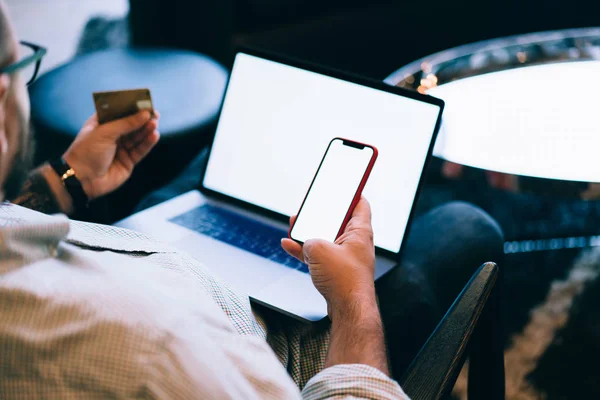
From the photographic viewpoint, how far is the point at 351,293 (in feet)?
2.50

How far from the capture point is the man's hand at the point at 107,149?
1087 millimetres

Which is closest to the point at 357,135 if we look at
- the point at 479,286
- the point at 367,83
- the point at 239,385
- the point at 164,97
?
the point at 367,83

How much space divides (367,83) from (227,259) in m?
0.40

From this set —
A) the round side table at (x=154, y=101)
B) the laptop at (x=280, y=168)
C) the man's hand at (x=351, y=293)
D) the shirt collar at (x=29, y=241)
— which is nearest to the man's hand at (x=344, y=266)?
the man's hand at (x=351, y=293)

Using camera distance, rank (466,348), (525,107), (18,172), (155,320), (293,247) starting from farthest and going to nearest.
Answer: (525,107)
(293,247)
(466,348)
(18,172)
(155,320)

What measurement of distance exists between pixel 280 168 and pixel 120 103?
32cm

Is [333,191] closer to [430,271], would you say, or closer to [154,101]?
[430,271]

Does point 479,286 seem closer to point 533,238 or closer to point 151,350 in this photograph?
point 151,350

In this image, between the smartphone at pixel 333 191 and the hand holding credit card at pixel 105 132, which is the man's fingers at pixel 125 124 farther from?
the smartphone at pixel 333 191

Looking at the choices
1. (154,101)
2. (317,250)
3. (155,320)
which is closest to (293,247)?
(317,250)

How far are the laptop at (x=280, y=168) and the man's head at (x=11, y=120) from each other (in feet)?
1.31

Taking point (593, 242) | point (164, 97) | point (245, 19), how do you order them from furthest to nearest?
point (245, 19)
point (593, 242)
point (164, 97)

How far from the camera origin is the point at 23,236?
1.83ft

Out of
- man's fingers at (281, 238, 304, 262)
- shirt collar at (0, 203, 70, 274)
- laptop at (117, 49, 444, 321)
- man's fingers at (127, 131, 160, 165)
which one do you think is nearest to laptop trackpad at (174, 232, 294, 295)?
laptop at (117, 49, 444, 321)
